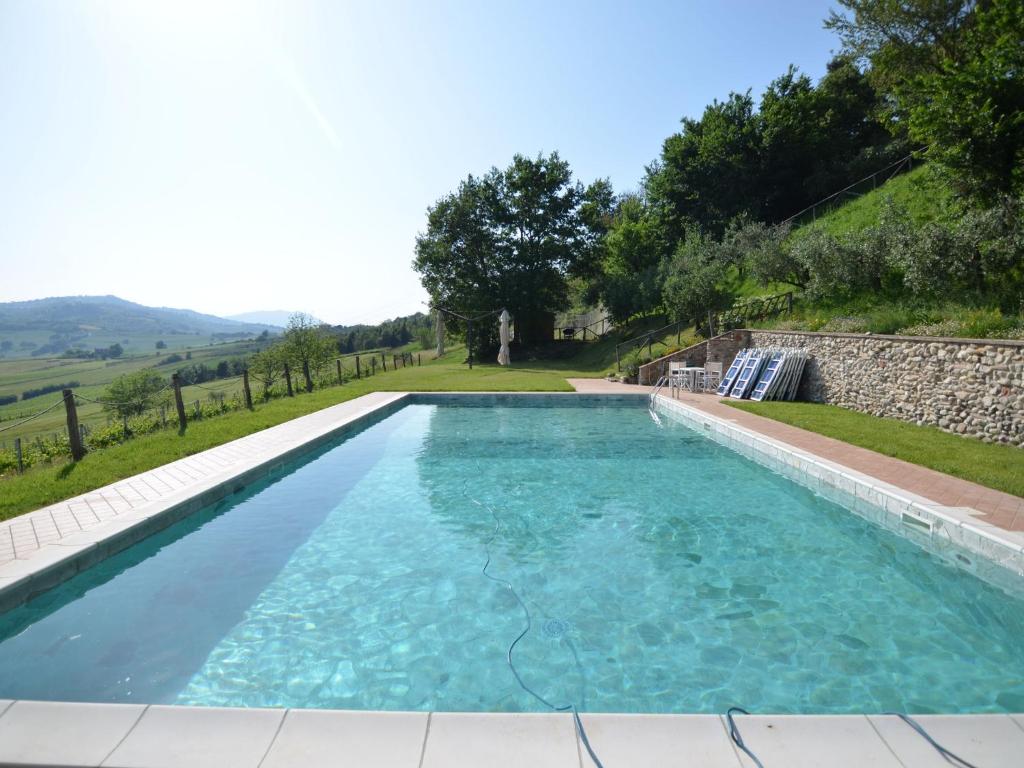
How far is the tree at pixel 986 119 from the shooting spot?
11.1 meters

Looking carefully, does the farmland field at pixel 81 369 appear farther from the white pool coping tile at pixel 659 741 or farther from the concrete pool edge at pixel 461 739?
the white pool coping tile at pixel 659 741

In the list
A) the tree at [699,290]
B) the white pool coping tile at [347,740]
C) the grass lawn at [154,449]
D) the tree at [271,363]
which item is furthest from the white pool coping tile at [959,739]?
the tree at [271,363]

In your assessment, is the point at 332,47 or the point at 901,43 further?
the point at 901,43

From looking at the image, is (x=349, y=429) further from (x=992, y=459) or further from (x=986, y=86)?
(x=986, y=86)

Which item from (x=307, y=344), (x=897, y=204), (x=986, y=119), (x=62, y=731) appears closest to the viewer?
(x=62, y=731)

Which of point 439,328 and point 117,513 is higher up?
point 439,328

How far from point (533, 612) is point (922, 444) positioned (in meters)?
6.46

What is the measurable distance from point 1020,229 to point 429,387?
45.3 ft

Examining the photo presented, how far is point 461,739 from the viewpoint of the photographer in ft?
6.97

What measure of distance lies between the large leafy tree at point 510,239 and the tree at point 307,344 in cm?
668

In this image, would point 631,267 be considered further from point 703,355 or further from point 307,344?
point 307,344

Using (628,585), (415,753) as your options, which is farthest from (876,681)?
A: (415,753)

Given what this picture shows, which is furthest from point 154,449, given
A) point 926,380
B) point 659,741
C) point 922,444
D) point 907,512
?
point 926,380

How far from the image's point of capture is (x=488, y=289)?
28562 mm
